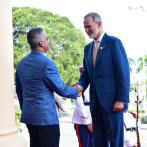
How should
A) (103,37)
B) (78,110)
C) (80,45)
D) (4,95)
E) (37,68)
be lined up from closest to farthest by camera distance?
(37,68) → (103,37) → (4,95) → (78,110) → (80,45)

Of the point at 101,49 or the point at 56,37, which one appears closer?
the point at 101,49

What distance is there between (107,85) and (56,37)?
17.2 metres

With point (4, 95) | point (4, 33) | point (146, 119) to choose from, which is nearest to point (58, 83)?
point (4, 95)

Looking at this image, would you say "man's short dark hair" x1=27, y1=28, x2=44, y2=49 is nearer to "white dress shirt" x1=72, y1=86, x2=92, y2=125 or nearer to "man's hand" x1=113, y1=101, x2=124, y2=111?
"man's hand" x1=113, y1=101, x2=124, y2=111

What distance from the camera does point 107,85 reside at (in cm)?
190

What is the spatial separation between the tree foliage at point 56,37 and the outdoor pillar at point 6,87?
1470cm

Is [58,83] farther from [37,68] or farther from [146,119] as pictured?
[146,119]

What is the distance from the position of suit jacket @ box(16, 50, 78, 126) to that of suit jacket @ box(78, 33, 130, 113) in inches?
12.0

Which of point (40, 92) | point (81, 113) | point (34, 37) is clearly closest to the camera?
point (40, 92)

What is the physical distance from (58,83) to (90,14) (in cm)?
64

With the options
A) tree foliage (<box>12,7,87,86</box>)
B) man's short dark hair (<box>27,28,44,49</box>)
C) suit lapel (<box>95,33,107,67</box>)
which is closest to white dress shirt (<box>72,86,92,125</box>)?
suit lapel (<box>95,33,107,67</box>)

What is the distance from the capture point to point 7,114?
2545mm

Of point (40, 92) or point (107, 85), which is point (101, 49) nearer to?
point (107, 85)

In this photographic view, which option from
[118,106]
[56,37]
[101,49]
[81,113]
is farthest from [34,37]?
[56,37]
